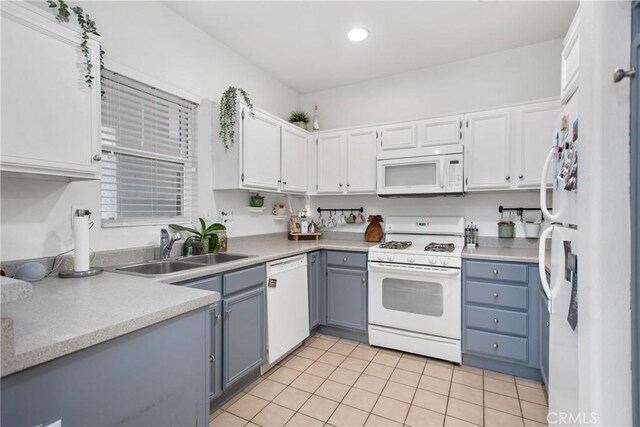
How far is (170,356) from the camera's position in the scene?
3.64ft

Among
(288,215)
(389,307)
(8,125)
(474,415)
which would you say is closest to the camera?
(8,125)

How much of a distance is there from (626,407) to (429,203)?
7.83 feet

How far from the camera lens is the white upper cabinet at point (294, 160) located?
3.19 m

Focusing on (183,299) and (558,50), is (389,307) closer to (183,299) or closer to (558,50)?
(183,299)

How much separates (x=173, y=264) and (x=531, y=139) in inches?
120

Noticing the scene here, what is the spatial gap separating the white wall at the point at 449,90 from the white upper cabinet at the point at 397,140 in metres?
0.41

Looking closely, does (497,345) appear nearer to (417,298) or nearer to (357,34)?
(417,298)

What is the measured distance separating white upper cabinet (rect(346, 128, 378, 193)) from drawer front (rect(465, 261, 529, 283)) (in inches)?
47.9

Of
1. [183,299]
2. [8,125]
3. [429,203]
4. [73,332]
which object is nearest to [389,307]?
[429,203]

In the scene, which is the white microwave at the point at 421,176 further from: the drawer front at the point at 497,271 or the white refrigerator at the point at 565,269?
the white refrigerator at the point at 565,269

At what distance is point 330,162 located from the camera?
3480 mm

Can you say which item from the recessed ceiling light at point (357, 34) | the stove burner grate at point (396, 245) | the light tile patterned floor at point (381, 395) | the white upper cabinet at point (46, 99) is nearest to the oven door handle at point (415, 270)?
the stove burner grate at point (396, 245)

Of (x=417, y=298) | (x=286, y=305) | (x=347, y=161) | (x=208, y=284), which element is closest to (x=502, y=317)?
(x=417, y=298)

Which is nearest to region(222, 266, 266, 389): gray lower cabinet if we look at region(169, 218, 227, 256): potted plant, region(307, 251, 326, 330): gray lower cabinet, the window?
region(169, 218, 227, 256): potted plant
